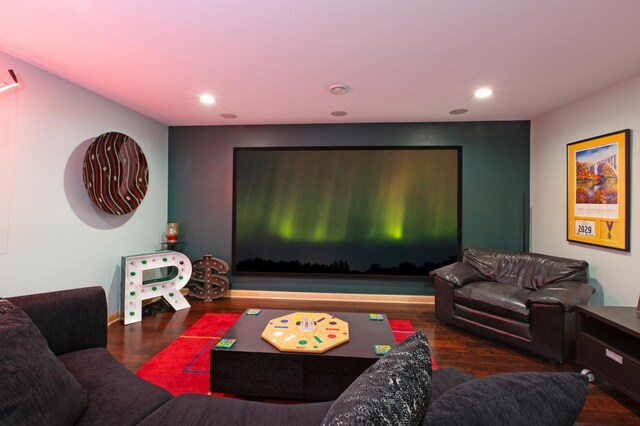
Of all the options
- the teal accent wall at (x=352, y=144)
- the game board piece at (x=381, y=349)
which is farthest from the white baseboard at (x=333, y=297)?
the game board piece at (x=381, y=349)

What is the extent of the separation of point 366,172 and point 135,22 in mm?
2895

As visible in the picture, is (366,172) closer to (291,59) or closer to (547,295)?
(291,59)

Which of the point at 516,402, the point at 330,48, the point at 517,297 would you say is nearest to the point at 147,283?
the point at 330,48

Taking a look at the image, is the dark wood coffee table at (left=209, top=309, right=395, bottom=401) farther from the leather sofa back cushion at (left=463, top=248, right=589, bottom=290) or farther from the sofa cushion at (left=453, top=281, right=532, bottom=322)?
the leather sofa back cushion at (left=463, top=248, right=589, bottom=290)

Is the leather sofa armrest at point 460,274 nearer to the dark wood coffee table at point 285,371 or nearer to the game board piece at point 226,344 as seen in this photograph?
the dark wood coffee table at point 285,371

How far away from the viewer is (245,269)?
416 cm

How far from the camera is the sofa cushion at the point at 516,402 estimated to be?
702 mm

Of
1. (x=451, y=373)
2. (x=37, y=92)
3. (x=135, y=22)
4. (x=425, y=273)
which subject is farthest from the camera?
(x=425, y=273)

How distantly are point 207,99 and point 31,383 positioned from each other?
9.23ft

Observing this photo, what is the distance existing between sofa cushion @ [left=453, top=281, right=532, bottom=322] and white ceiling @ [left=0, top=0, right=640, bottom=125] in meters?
2.00

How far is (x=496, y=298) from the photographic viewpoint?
280 cm

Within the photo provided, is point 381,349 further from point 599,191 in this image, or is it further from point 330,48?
point 599,191

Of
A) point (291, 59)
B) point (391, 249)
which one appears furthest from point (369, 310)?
point (291, 59)

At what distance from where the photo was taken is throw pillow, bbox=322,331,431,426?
709 millimetres
